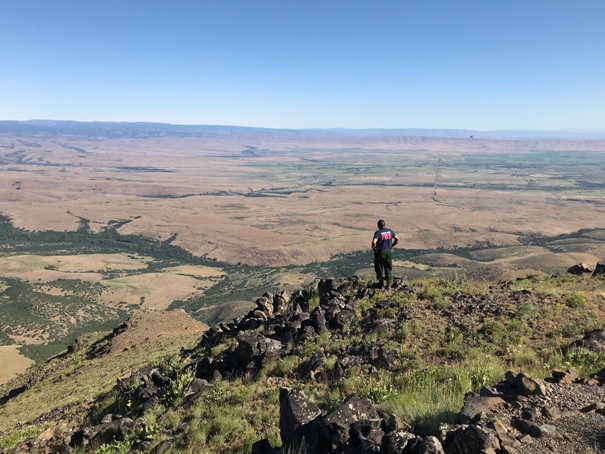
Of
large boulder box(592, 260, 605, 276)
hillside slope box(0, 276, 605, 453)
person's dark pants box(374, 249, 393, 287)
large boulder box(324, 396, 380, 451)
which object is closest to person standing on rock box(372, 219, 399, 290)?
person's dark pants box(374, 249, 393, 287)

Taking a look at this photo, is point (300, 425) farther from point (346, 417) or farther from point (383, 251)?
point (383, 251)

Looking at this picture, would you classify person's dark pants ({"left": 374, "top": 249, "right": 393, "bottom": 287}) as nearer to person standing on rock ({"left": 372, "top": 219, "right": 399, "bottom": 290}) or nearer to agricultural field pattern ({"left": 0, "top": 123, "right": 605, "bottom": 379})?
person standing on rock ({"left": 372, "top": 219, "right": 399, "bottom": 290})

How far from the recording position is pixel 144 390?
10.8m

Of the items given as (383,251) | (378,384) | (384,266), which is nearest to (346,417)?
(378,384)

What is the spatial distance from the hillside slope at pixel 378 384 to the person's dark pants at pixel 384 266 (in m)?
0.70

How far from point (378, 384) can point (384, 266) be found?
6376 millimetres

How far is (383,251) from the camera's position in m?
13.8

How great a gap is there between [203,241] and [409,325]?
114892 millimetres

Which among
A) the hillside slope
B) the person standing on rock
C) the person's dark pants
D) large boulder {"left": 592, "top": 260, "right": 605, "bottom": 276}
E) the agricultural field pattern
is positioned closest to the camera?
the hillside slope

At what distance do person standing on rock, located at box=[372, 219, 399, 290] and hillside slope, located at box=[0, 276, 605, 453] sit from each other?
29.2 inches

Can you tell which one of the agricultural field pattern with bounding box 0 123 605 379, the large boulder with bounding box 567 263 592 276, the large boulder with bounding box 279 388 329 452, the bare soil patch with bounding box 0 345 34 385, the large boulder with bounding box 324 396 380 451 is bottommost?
the agricultural field pattern with bounding box 0 123 605 379

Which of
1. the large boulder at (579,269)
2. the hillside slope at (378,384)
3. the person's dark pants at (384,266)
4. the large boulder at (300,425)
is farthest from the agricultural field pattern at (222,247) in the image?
the large boulder at (300,425)

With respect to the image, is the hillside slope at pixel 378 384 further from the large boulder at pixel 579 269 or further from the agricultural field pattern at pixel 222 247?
the agricultural field pattern at pixel 222 247

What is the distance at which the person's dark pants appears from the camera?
14.0m
